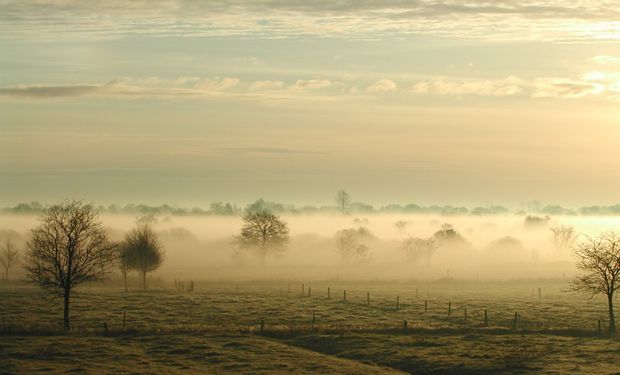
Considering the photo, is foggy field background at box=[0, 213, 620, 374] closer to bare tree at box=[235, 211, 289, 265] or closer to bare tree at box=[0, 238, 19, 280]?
bare tree at box=[0, 238, 19, 280]

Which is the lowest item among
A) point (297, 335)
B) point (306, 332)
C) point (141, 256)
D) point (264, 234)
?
point (297, 335)

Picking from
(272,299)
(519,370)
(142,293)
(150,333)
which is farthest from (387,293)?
(519,370)

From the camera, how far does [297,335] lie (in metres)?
68.3

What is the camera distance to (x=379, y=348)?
62.5 m

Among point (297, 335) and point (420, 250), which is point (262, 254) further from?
point (297, 335)

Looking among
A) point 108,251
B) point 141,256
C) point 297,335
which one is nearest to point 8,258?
point 141,256

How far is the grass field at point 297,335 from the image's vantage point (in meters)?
56.1

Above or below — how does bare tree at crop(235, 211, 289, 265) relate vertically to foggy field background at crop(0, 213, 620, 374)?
above

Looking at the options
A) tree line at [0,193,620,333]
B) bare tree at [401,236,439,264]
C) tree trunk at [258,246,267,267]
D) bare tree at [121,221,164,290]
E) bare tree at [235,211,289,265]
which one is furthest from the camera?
bare tree at [401,236,439,264]

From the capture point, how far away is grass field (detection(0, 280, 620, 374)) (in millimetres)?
56125

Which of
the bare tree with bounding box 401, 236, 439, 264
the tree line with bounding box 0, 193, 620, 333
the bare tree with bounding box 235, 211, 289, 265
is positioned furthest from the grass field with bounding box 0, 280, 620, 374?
the bare tree with bounding box 401, 236, 439, 264

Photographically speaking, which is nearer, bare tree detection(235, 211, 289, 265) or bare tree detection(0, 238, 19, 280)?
bare tree detection(0, 238, 19, 280)

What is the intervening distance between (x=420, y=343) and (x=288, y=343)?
416 inches

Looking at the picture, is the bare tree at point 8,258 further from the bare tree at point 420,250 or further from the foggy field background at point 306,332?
the bare tree at point 420,250
